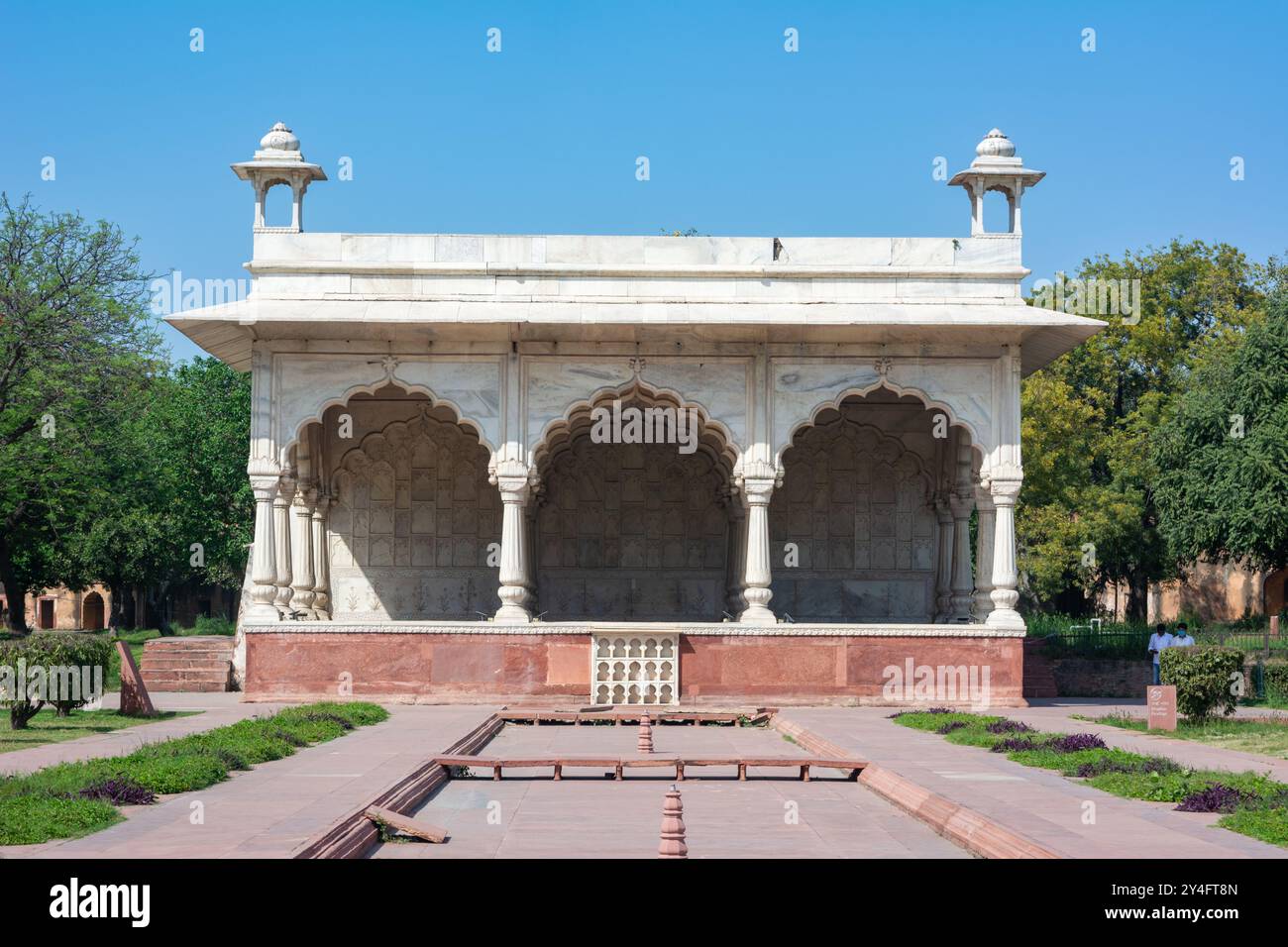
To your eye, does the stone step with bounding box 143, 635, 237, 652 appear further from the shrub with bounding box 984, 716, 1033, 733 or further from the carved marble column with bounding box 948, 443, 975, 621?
the shrub with bounding box 984, 716, 1033, 733

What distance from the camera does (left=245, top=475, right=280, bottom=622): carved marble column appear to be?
71.7 feet

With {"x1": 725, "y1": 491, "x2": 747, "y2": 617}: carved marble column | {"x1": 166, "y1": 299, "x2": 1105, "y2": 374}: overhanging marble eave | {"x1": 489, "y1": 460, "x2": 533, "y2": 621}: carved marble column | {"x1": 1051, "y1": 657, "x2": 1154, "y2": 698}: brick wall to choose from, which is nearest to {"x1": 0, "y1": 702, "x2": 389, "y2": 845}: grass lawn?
{"x1": 489, "y1": 460, "x2": 533, "y2": 621}: carved marble column

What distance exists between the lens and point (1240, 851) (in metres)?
8.90

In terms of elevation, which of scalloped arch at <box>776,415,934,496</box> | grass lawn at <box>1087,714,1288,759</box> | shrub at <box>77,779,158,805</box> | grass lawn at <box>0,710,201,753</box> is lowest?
grass lawn at <box>1087,714,1288,759</box>

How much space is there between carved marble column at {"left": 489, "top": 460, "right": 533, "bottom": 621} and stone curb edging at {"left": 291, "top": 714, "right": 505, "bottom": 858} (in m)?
6.25

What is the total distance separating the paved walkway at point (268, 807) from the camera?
335 inches

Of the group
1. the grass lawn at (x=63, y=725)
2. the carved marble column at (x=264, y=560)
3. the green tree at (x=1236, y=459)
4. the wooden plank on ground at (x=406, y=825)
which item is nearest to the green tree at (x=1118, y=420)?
the green tree at (x=1236, y=459)

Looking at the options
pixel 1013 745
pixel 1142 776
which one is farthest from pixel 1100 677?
pixel 1142 776

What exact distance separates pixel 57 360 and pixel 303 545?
41.2 feet

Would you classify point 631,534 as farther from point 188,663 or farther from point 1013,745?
point 1013,745
